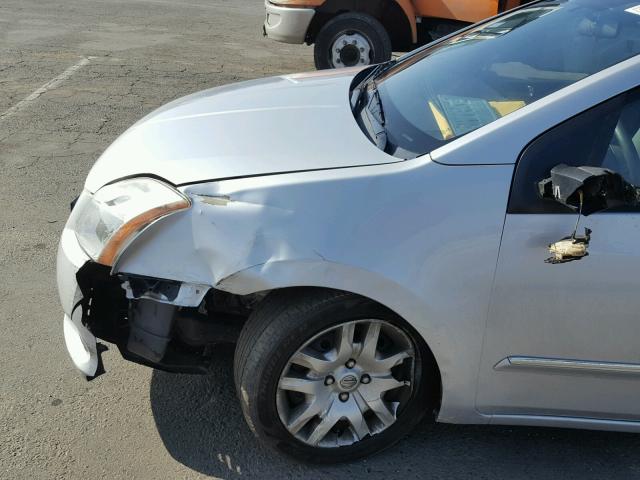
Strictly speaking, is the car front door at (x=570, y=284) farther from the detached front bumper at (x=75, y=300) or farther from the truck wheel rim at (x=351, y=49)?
the truck wheel rim at (x=351, y=49)

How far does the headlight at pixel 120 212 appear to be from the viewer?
216 centimetres

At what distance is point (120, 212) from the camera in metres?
2.25

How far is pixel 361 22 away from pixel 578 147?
20.0ft

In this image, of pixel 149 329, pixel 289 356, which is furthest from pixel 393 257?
pixel 149 329

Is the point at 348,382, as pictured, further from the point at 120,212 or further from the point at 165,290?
the point at 120,212

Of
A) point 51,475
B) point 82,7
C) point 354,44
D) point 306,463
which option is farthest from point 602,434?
point 82,7

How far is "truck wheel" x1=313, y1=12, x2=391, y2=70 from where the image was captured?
303 inches

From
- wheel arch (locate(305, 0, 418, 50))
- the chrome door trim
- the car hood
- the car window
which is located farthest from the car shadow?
wheel arch (locate(305, 0, 418, 50))

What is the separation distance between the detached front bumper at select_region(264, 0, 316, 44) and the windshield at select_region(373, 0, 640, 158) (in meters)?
4.83

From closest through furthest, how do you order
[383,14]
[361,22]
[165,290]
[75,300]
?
1. [165,290]
2. [75,300]
3. [361,22]
4. [383,14]

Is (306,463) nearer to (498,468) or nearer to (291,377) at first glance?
(291,377)

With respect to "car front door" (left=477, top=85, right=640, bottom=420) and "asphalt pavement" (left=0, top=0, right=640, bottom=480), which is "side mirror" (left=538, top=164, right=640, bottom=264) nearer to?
"car front door" (left=477, top=85, right=640, bottom=420)

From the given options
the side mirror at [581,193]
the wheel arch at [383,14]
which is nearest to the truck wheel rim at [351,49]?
the wheel arch at [383,14]

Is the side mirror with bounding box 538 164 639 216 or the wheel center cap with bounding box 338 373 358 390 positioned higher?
the side mirror with bounding box 538 164 639 216
